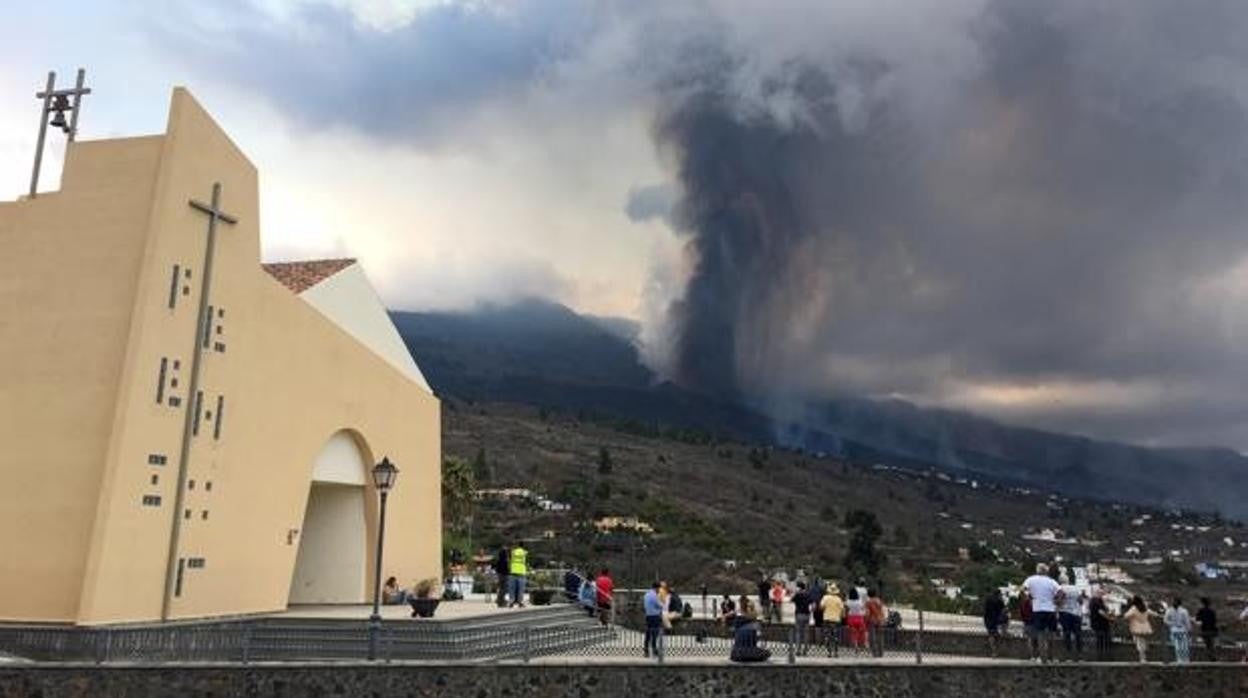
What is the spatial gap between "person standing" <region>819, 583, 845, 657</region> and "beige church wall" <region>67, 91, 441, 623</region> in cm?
1234

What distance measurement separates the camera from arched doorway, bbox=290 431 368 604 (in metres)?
25.8

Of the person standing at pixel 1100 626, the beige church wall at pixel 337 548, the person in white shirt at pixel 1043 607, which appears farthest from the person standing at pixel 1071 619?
the beige church wall at pixel 337 548

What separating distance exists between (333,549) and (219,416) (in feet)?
27.3

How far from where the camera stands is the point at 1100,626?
19.6 meters

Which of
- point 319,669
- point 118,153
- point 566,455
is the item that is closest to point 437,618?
point 319,669

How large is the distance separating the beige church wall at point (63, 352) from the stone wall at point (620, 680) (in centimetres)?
276

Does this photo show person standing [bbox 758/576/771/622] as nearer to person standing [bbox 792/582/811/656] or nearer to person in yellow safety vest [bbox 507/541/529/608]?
person standing [bbox 792/582/811/656]

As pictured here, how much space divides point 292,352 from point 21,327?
18.0ft

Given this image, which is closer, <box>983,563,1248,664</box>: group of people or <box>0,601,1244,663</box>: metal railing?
<box>0,601,1244,663</box>: metal railing

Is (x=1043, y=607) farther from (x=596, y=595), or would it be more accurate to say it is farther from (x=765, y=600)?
(x=596, y=595)

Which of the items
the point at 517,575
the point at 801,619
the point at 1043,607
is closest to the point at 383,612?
the point at 517,575

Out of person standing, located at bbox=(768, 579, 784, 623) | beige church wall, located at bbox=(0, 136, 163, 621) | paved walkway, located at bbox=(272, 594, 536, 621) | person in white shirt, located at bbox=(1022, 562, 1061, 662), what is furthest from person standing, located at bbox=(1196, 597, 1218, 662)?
beige church wall, located at bbox=(0, 136, 163, 621)

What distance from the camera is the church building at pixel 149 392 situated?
16.6 m

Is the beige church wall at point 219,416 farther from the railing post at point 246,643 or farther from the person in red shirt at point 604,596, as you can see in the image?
the person in red shirt at point 604,596
